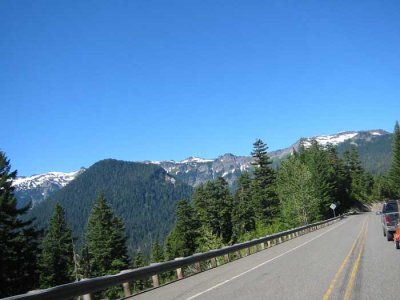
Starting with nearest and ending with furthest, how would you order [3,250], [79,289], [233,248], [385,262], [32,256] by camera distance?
[79,289] < [385,262] < [233,248] < [3,250] < [32,256]

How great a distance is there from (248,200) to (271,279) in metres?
78.7

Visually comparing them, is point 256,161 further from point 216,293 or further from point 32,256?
point 216,293

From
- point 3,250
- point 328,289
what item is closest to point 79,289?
point 328,289

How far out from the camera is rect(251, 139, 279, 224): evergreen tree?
265 feet

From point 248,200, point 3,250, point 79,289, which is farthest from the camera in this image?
point 248,200

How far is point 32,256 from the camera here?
36.3 m

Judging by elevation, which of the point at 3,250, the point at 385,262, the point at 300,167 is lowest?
the point at 385,262

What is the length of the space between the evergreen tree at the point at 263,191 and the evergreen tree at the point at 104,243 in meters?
26.6

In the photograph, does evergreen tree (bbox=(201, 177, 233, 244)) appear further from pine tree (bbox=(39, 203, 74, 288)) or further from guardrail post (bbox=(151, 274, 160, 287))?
guardrail post (bbox=(151, 274, 160, 287))

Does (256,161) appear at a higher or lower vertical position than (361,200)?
higher

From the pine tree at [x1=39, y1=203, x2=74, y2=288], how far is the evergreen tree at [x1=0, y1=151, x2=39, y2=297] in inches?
554

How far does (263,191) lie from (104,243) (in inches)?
1239

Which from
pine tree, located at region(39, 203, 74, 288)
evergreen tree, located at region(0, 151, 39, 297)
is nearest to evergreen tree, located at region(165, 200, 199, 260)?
pine tree, located at region(39, 203, 74, 288)

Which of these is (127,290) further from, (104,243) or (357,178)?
(357,178)
